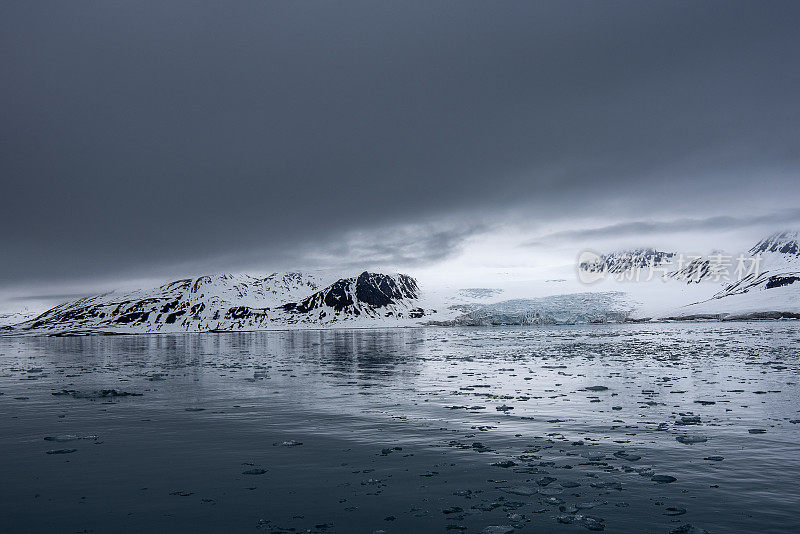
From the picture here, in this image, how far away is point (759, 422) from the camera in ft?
61.3

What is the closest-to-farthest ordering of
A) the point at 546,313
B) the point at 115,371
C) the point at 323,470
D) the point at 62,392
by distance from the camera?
the point at 323,470, the point at 62,392, the point at 115,371, the point at 546,313

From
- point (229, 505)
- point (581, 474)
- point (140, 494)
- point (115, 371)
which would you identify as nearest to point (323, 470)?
point (229, 505)

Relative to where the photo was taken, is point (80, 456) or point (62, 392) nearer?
point (80, 456)

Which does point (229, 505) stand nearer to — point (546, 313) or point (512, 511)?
point (512, 511)

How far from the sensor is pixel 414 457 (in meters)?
15.6

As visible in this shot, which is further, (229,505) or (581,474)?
(581,474)

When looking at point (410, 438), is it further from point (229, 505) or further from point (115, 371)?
point (115, 371)

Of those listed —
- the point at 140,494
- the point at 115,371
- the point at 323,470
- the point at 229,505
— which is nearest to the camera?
the point at 229,505

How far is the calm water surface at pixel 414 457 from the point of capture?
10.9 m

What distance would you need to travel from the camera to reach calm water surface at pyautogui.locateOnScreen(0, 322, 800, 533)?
1087cm

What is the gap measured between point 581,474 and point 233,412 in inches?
641

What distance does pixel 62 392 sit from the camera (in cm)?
3122

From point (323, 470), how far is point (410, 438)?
427 cm

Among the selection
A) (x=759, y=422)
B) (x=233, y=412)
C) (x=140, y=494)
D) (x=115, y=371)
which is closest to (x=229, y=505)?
(x=140, y=494)
